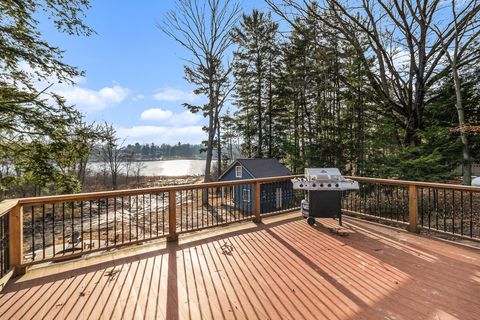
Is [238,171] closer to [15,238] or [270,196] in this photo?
[270,196]

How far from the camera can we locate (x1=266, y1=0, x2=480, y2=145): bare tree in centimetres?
641

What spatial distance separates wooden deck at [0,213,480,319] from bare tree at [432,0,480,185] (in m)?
5.34

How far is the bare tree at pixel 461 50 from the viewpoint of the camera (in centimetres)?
643

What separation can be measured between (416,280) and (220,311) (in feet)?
6.89

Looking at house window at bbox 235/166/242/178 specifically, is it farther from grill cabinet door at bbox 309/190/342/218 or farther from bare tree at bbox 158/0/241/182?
grill cabinet door at bbox 309/190/342/218

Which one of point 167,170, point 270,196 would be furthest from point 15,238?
point 167,170

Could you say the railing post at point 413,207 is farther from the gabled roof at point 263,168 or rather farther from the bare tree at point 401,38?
the gabled roof at point 263,168

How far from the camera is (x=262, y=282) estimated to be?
2.38 meters

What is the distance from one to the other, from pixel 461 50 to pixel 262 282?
9436 mm

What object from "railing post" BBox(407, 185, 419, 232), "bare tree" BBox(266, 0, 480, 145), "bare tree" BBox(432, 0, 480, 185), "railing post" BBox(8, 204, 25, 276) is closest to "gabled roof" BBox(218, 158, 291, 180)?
"bare tree" BBox(266, 0, 480, 145)

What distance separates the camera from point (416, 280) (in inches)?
94.0

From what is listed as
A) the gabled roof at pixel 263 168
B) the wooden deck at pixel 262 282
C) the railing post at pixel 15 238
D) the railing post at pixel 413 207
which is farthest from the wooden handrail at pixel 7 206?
the gabled roof at pixel 263 168

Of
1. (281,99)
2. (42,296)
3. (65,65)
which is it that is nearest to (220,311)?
(42,296)

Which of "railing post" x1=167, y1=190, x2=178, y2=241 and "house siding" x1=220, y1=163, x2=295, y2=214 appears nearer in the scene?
"railing post" x1=167, y1=190, x2=178, y2=241
